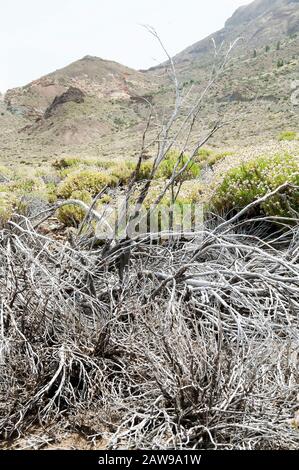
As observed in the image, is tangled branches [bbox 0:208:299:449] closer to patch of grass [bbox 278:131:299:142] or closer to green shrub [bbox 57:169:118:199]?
green shrub [bbox 57:169:118:199]

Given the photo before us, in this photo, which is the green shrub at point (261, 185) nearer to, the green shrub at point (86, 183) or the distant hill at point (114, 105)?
the green shrub at point (86, 183)

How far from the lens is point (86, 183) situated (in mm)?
9359

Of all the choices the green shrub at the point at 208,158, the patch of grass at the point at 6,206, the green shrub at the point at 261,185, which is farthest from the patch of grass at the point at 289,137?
the patch of grass at the point at 6,206

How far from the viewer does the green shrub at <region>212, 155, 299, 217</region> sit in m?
5.41

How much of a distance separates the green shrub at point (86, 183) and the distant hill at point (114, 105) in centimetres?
1166

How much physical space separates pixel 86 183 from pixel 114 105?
70802mm

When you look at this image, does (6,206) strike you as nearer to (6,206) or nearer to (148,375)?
(6,206)

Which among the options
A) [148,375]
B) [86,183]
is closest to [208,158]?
[86,183]

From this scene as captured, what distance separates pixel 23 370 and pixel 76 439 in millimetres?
551

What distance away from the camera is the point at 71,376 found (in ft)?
10.0

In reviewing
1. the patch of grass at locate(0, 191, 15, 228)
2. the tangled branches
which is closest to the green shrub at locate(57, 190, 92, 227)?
the patch of grass at locate(0, 191, 15, 228)

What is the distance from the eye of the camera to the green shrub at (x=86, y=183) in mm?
9242
